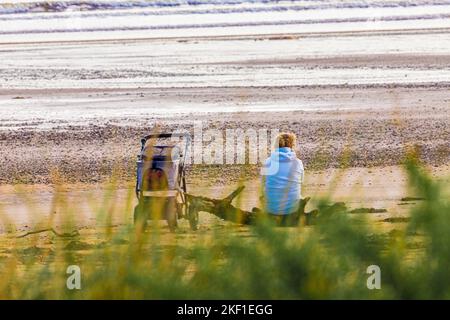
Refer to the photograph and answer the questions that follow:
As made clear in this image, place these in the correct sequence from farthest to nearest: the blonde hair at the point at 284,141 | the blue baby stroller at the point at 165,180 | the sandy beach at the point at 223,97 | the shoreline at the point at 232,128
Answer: the sandy beach at the point at 223,97 → the shoreline at the point at 232,128 → the blonde hair at the point at 284,141 → the blue baby stroller at the point at 165,180

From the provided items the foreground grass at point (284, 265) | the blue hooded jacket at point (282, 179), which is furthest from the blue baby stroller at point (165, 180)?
the foreground grass at point (284, 265)

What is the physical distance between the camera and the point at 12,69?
33625 millimetres

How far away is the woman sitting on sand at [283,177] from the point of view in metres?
8.88

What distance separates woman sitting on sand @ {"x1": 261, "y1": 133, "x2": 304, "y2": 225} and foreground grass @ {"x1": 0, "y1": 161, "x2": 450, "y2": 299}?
12.2 ft

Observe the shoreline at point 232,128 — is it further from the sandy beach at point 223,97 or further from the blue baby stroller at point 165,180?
the blue baby stroller at point 165,180

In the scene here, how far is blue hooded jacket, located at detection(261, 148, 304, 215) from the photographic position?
8.92m

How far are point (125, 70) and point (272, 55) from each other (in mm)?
5587

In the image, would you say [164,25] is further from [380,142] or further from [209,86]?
[380,142]

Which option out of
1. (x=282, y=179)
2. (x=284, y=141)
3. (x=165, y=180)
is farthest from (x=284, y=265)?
(x=165, y=180)

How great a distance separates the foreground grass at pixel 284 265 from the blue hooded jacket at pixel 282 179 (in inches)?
150

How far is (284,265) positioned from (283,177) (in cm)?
510

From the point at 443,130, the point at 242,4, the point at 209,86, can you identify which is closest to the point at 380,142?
the point at 443,130

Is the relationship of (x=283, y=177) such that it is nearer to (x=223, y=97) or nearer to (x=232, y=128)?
(x=232, y=128)

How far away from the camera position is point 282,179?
378 inches
